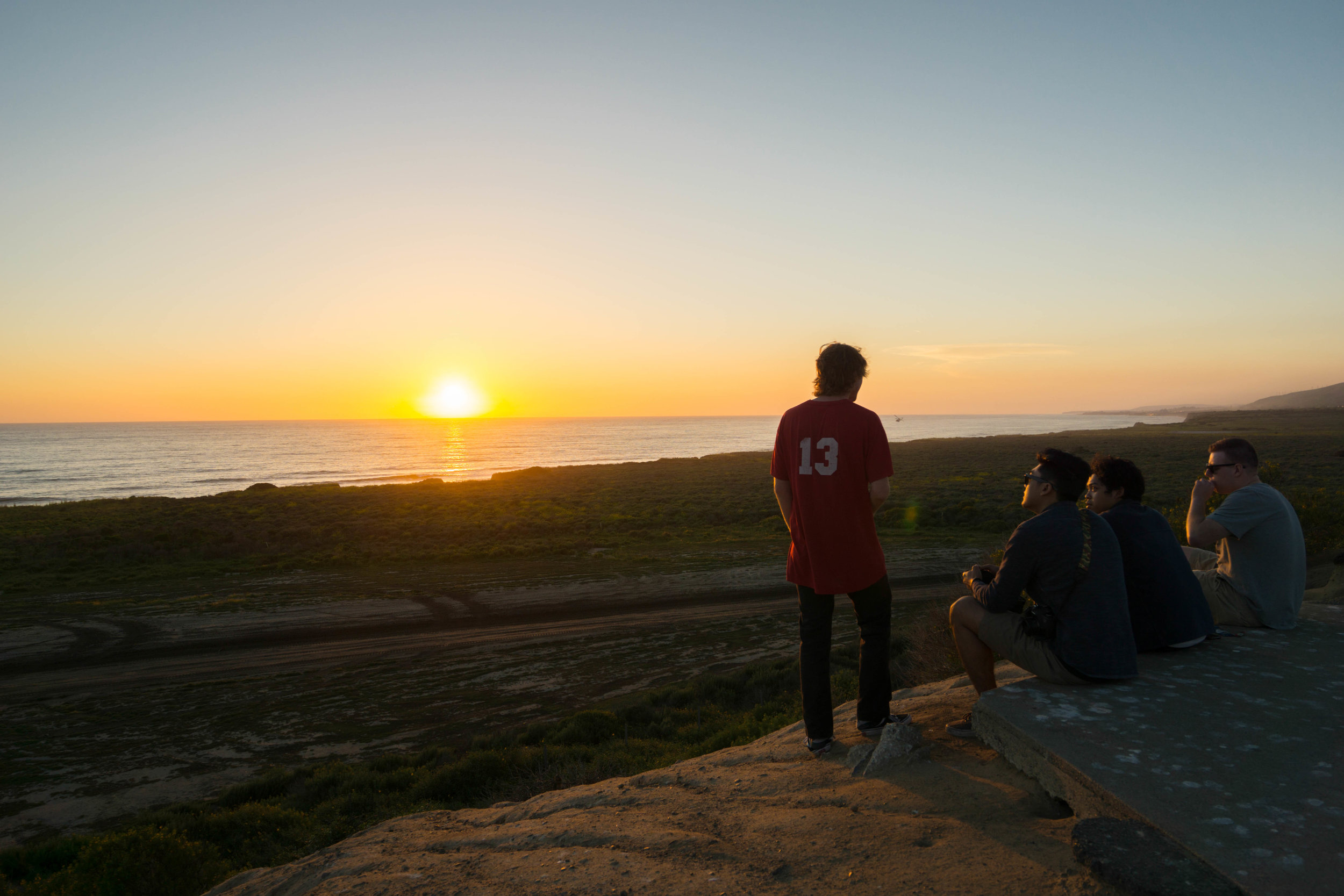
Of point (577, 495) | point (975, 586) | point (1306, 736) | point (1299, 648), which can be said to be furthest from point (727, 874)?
point (577, 495)

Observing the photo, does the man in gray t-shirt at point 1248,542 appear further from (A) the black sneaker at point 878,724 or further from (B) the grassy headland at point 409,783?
(B) the grassy headland at point 409,783

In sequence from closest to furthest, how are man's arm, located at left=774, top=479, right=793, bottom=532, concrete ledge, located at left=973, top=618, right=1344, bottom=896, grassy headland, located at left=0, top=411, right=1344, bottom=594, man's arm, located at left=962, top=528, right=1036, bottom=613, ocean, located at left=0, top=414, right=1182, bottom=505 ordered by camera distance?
concrete ledge, located at left=973, top=618, right=1344, bottom=896, man's arm, located at left=962, top=528, right=1036, bottom=613, man's arm, located at left=774, top=479, right=793, bottom=532, grassy headland, located at left=0, top=411, right=1344, bottom=594, ocean, located at left=0, top=414, right=1182, bottom=505

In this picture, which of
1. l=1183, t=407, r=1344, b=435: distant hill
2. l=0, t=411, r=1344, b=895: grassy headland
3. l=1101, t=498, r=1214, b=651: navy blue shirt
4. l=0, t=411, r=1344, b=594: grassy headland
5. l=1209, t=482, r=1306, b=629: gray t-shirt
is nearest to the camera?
l=1101, t=498, r=1214, b=651: navy blue shirt

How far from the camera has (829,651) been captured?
12.6 ft

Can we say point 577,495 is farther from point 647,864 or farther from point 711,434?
point 711,434

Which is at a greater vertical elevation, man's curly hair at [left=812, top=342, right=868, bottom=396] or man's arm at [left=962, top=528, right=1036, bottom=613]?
man's curly hair at [left=812, top=342, right=868, bottom=396]

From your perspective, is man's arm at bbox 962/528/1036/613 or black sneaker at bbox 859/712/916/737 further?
black sneaker at bbox 859/712/916/737

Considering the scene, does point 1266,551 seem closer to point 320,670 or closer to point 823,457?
point 823,457

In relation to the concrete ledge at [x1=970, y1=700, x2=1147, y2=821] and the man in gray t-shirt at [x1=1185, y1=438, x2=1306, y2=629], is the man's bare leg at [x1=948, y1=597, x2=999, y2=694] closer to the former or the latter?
the concrete ledge at [x1=970, y1=700, x2=1147, y2=821]

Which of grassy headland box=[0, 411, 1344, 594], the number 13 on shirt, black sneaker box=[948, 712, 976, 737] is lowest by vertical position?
grassy headland box=[0, 411, 1344, 594]

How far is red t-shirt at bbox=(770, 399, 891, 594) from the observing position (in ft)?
11.9

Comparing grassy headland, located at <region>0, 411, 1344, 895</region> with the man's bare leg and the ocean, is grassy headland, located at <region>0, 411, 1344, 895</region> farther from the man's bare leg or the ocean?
the ocean

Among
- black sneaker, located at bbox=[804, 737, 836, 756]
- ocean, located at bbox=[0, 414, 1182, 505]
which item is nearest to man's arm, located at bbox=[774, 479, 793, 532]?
black sneaker, located at bbox=[804, 737, 836, 756]

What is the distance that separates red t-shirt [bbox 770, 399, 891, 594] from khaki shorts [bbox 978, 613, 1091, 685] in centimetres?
71
